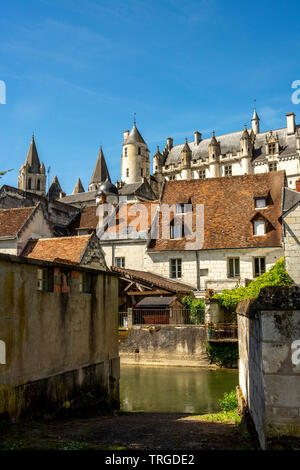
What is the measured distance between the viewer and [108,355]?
1319cm

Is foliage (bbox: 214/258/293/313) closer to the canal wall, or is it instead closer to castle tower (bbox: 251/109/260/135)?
the canal wall

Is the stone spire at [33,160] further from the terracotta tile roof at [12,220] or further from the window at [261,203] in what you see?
the window at [261,203]

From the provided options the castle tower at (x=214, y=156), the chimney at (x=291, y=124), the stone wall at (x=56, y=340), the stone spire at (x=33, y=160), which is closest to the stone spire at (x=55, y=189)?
the stone spire at (x=33, y=160)

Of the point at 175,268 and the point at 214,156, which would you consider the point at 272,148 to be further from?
the point at 175,268

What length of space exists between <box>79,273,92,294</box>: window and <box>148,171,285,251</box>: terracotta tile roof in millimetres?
18345

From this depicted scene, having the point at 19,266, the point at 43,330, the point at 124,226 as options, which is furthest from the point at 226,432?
the point at 124,226

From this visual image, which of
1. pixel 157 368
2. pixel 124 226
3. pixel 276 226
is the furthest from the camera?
pixel 124 226

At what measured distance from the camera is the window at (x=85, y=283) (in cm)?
1176

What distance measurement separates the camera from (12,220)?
2928 cm

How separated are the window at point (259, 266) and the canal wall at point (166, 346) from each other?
7.35m

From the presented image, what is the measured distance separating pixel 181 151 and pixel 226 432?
78.9 m

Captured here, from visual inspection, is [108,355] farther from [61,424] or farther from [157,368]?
[157,368]

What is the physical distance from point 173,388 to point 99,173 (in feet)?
279

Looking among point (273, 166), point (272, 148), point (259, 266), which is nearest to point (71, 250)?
point (259, 266)
